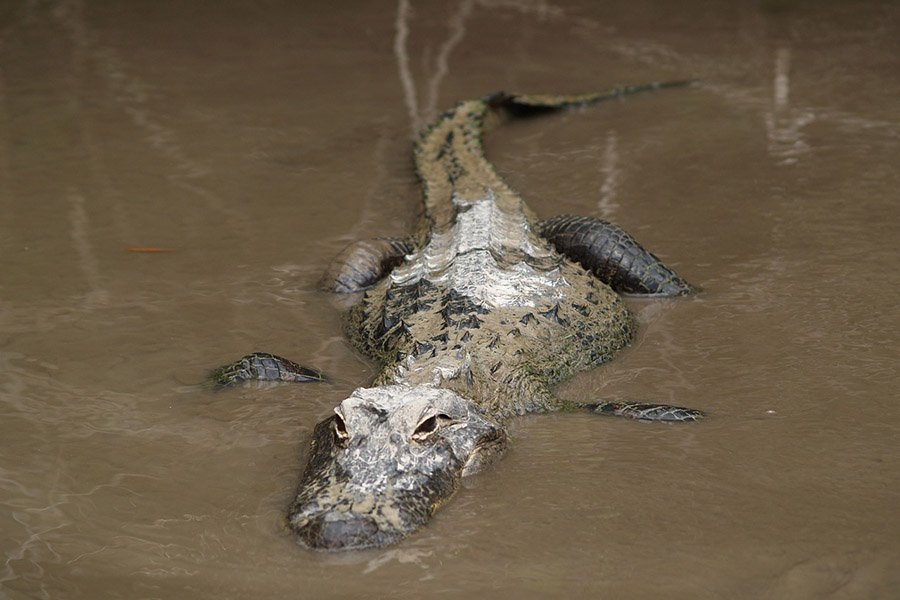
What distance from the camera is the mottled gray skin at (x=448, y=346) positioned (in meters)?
3.61

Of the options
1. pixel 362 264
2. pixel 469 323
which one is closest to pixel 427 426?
pixel 469 323

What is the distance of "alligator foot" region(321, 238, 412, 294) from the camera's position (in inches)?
228

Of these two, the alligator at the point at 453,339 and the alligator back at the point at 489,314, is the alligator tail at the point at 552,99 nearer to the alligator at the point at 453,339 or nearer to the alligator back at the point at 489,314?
the alligator at the point at 453,339

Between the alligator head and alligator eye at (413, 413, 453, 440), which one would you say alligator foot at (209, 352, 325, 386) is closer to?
the alligator head

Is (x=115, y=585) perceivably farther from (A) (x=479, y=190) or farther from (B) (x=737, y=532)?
(A) (x=479, y=190)

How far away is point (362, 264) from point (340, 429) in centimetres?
214

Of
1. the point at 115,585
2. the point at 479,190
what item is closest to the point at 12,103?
the point at 479,190

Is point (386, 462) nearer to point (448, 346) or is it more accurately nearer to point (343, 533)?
point (343, 533)

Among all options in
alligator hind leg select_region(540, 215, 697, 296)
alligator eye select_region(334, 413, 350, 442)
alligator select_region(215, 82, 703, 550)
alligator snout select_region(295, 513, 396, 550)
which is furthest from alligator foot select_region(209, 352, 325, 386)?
alligator hind leg select_region(540, 215, 697, 296)

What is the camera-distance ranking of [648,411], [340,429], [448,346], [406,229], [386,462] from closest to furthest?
1. [386,462]
2. [340,429]
3. [648,411]
4. [448,346]
5. [406,229]

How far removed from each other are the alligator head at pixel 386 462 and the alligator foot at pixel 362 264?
1.71 m

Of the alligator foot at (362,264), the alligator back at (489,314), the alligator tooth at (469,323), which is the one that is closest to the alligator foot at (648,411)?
the alligator back at (489,314)

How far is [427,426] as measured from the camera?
388 centimetres

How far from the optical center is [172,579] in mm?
3293
